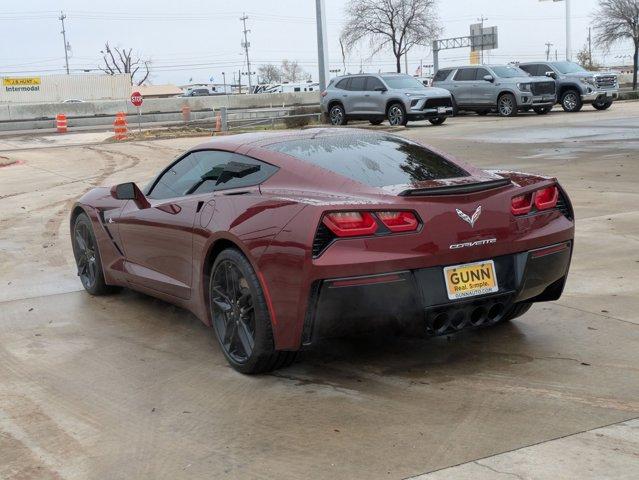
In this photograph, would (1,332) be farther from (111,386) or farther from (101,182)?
(101,182)

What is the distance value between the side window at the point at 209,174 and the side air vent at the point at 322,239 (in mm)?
813

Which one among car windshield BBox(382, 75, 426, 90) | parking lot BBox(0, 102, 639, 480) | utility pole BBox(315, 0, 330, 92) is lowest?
parking lot BBox(0, 102, 639, 480)

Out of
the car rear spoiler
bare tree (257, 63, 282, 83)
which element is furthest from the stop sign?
bare tree (257, 63, 282, 83)

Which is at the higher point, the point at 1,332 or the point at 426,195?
the point at 426,195

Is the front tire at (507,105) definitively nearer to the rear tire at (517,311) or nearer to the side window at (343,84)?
the side window at (343,84)

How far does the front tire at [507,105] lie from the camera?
28953 mm

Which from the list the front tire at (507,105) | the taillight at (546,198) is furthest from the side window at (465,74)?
the taillight at (546,198)

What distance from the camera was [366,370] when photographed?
4566mm

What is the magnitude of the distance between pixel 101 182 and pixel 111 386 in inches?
447

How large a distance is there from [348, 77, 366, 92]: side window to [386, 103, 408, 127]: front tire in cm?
132

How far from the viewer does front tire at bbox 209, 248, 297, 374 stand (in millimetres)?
4301

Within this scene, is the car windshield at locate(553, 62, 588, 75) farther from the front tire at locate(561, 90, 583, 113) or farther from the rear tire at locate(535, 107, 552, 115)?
the rear tire at locate(535, 107, 552, 115)

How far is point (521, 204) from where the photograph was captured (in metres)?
4.52

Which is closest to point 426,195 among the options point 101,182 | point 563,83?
point 101,182
